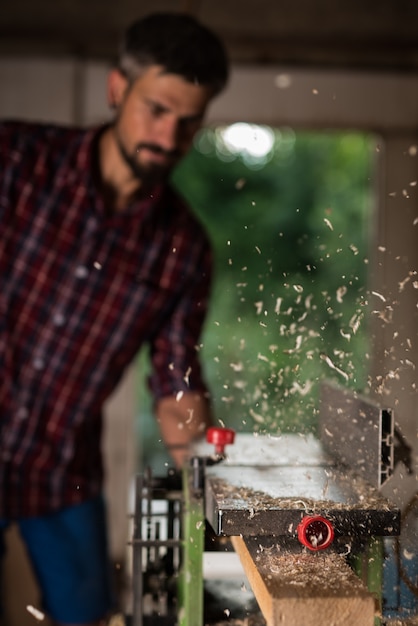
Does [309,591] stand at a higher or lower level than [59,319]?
lower

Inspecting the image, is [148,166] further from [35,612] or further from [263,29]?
[35,612]

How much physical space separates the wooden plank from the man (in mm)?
753

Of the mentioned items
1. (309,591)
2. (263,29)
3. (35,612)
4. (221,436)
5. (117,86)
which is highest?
(263,29)

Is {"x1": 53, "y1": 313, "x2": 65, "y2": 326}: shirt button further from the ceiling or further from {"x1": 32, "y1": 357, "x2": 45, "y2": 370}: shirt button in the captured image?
the ceiling

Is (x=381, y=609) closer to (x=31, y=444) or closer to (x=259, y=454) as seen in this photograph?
(x=259, y=454)

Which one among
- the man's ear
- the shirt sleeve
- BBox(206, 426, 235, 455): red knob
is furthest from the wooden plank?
the man's ear

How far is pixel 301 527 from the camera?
2.40 ft

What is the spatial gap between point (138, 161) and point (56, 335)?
1.34ft

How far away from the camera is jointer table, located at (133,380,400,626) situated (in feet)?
2.16

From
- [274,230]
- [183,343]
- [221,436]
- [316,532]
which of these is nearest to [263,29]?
[274,230]

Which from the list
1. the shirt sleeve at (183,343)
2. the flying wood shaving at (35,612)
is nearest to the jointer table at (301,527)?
the shirt sleeve at (183,343)

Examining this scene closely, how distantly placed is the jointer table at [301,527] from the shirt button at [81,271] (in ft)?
2.19

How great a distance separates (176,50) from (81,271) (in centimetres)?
49

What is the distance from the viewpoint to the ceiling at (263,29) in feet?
6.76
